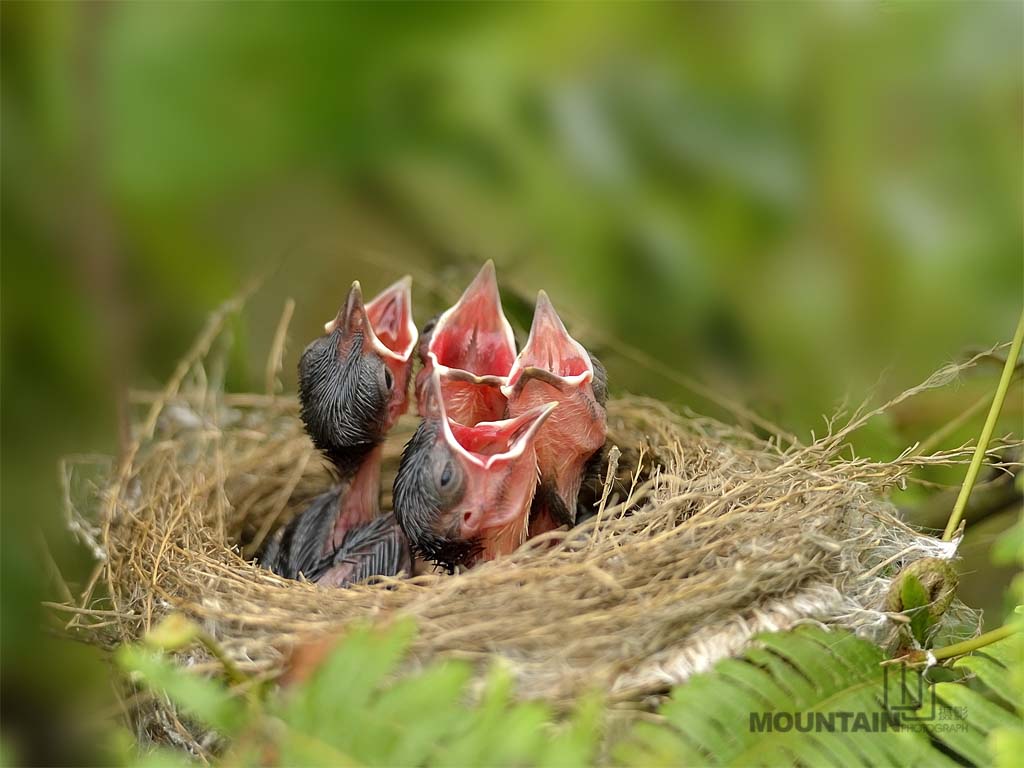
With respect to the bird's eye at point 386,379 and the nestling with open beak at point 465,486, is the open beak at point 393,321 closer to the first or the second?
the bird's eye at point 386,379

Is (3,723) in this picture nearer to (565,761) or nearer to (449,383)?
(449,383)

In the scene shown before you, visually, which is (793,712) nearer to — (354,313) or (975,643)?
(975,643)

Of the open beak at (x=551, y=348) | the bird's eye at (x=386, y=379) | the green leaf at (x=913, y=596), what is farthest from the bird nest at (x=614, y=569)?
the bird's eye at (x=386, y=379)

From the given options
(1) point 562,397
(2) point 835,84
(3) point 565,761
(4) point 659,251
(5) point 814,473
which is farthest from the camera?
(4) point 659,251

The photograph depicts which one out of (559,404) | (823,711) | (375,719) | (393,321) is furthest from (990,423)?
(393,321)

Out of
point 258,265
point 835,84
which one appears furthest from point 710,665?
point 258,265

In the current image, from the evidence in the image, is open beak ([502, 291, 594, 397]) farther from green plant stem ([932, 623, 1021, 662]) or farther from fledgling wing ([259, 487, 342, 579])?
green plant stem ([932, 623, 1021, 662])

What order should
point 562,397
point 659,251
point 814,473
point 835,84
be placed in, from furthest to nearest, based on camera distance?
point 659,251
point 835,84
point 562,397
point 814,473

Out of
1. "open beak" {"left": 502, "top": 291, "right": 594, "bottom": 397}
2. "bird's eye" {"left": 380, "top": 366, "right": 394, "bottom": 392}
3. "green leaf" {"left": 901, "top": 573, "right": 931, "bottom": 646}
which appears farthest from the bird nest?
"bird's eye" {"left": 380, "top": 366, "right": 394, "bottom": 392}
